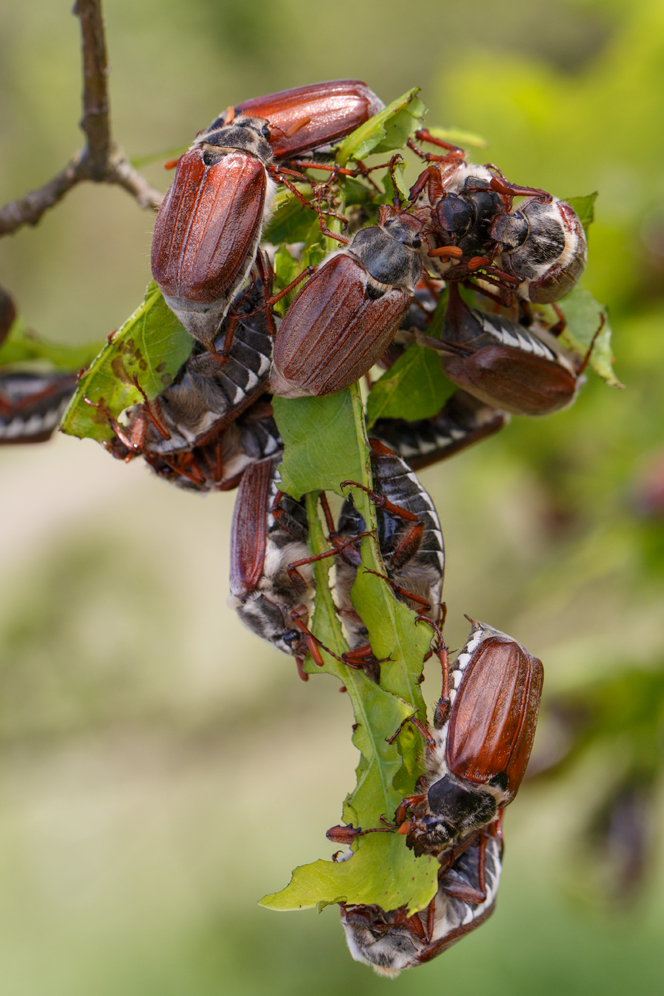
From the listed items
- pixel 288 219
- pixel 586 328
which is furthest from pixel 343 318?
pixel 586 328

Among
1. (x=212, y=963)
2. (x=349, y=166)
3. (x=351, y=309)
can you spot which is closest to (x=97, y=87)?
(x=349, y=166)

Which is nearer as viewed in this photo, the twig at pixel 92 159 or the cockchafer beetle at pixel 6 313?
the twig at pixel 92 159

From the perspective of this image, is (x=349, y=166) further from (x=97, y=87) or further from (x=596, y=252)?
(x=596, y=252)

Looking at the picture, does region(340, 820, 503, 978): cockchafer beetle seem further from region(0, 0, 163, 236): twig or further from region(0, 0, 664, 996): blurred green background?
region(0, 0, 163, 236): twig

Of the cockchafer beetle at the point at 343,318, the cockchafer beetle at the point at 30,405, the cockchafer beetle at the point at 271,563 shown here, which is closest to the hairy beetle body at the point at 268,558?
the cockchafer beetle at the point at 271,563

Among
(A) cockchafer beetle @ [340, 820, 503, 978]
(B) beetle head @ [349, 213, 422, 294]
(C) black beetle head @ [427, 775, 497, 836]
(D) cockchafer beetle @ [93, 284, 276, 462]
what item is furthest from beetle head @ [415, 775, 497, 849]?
(B) beetle head @ [349, 213, 422, 294]

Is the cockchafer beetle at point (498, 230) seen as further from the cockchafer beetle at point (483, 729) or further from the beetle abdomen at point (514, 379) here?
the cockchafer beetle at point (483, 729)
